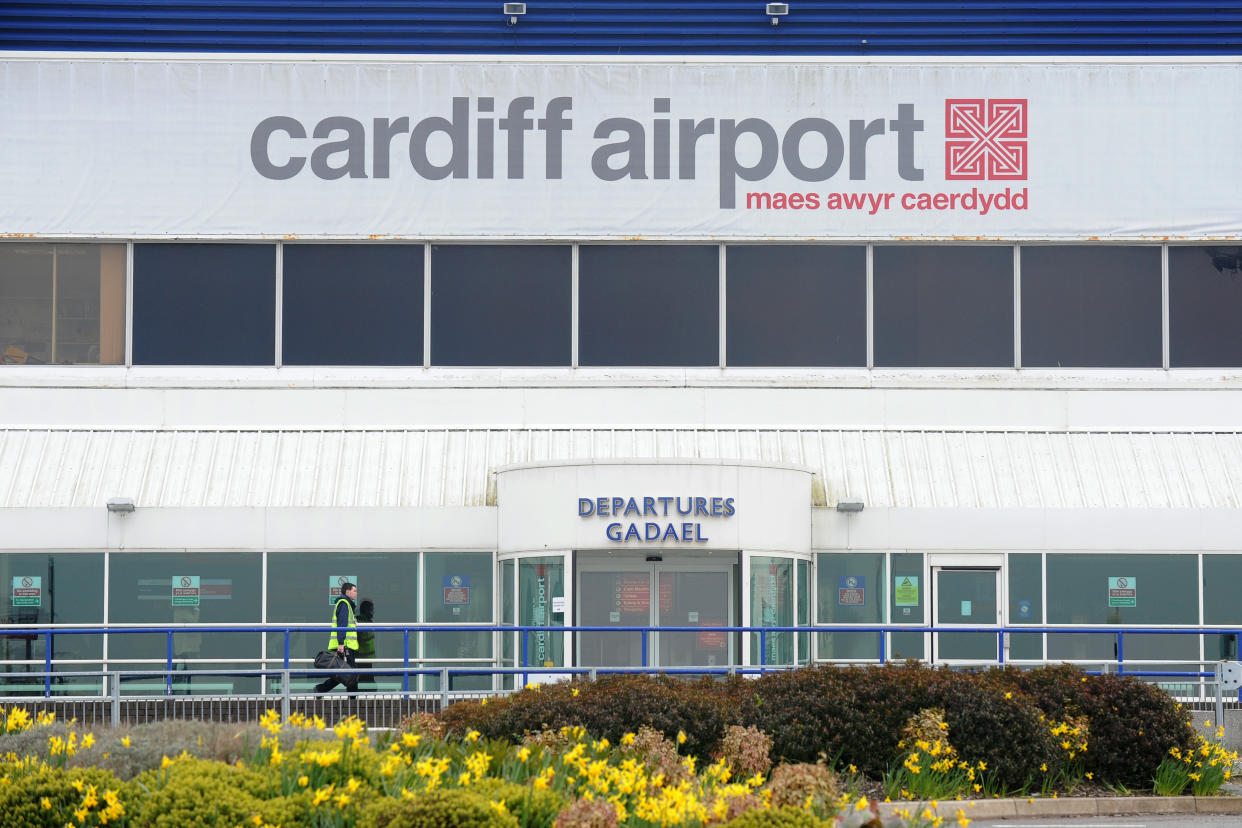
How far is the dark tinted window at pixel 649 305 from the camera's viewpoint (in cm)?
2867

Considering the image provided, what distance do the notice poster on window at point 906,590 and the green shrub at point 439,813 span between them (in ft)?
57.0

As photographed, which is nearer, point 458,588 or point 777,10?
point 458,588

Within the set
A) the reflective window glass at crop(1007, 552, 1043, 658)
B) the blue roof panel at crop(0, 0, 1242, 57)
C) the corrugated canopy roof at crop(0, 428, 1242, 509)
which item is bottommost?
the reflective window glass at crop(1007, 552, 1043, 658)

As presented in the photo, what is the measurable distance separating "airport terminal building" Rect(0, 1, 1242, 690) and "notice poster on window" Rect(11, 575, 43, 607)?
2.32m

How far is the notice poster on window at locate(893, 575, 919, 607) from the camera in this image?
26.9 meters

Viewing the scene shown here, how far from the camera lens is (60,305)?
28.5m

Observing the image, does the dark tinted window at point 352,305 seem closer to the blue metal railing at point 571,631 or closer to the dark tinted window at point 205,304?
the dark tinted window at point 205,304

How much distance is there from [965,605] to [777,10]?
11.0 m

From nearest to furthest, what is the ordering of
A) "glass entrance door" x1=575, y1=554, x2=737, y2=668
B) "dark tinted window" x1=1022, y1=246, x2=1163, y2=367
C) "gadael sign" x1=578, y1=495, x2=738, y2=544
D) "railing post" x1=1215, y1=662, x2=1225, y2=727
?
"railing post" x1=1215, y1=662, x2=1225, y2=727 → "gadael sign" x1=578, y1=495, x2=738, y2=544 → "glass entrance door" x1=575, y1=554, x2=737, y2=668 → "dark tinted window" x1=1022, y1=246, x2=1163, y2=367

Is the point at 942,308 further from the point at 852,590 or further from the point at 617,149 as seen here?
the point at 617,149

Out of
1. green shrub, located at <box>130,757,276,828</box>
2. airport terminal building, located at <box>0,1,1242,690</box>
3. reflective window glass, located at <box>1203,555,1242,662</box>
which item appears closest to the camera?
green shrub, located at <box>130,757,276,828</box>

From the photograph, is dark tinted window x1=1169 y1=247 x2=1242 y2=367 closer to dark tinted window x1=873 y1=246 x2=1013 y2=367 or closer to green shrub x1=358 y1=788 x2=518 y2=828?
dark tinted window x1=873 y1=246 x2=1013 y2=367

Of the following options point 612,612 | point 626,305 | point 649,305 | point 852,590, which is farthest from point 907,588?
point 626,305

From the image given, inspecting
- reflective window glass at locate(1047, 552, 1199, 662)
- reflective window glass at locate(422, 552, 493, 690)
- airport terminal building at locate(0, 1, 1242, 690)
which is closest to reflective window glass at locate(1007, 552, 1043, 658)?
reflective window glass at locate(1047, 552, 1199, 662)
